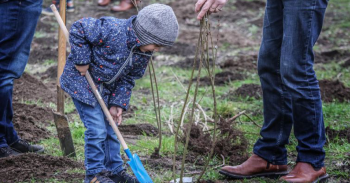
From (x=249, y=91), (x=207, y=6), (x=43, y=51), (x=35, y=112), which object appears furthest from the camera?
(x=43, y=51)

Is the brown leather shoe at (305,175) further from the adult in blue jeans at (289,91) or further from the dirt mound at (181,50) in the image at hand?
the dirt mound at (181,50)

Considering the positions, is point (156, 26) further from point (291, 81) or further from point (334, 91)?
point (334, 91)

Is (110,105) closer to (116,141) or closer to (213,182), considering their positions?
(116,141)

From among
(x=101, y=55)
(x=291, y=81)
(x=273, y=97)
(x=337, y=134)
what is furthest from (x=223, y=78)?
(x=101, y=55)

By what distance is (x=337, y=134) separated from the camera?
165 inches

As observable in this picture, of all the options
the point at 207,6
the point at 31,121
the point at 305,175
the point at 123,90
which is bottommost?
the point at 31,121

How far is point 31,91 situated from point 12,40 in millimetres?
1997

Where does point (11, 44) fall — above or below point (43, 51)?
above

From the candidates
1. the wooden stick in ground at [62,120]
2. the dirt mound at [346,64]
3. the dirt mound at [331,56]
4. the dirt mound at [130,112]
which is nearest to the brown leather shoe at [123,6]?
the dirt mound at [331,56]

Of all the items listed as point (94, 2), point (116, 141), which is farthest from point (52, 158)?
point (94, 2)

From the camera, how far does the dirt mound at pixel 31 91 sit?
529 cm

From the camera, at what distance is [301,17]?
287cm

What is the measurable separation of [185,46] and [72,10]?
2.81 m

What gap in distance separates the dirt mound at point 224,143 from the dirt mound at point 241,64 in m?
2.92
